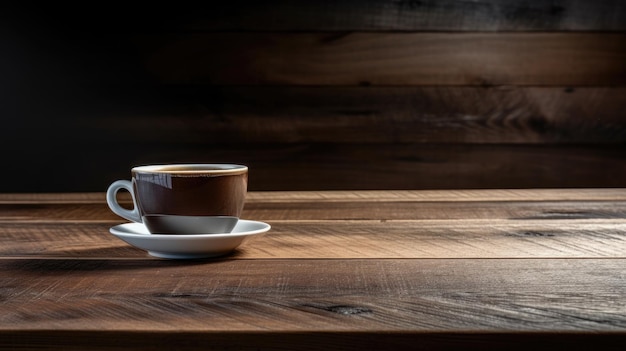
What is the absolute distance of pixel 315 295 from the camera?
1.56 ft

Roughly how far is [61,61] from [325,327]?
1.47 metres

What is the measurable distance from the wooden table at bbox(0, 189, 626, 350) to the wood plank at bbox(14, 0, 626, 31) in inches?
36.3

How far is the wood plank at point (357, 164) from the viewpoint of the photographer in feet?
5.71

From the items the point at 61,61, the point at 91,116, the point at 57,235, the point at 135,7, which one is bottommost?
the point at 57,235

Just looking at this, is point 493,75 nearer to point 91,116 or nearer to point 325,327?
point 91,116

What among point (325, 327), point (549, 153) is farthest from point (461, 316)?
point (549, 153)

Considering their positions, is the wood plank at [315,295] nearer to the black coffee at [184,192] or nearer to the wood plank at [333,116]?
the black coffee at [184,192]

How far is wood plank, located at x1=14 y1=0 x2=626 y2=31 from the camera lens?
167 cm

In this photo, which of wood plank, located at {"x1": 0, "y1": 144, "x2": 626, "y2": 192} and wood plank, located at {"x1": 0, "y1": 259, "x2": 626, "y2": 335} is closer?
wood plank, located at {"x1": 0, "y1": 259, "x2": 626, "y2": 335}

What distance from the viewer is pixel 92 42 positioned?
5.54 ft
